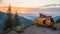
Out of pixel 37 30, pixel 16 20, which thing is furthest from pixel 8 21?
pixel 37 30

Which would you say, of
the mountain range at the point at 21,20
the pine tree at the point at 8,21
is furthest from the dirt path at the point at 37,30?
the pine tree at the point at 8,21

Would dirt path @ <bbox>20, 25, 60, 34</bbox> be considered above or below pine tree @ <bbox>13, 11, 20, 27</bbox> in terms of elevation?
below

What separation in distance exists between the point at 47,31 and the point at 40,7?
292mm

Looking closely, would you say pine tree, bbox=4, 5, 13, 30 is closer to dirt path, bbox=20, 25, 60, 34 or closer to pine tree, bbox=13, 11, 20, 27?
pine tree, bbox=13, 11, 20, 27

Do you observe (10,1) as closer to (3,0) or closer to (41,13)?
(3,0)

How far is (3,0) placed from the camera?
1971mm

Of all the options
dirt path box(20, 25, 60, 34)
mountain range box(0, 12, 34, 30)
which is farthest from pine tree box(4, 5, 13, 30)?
dirt path box(20, 25, 60, 34)

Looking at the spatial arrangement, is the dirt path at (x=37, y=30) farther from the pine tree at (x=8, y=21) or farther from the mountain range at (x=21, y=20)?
the pine tree at (x=8, y=21)

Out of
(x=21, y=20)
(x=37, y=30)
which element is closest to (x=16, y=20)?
(x=21, y=20)

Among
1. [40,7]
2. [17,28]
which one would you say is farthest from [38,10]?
[17,28]

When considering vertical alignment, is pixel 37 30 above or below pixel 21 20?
below

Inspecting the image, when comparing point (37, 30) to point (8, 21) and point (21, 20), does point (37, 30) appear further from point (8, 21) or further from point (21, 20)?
point (8, 21)

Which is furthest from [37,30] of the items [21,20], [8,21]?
[8,21]

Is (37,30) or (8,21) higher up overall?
(8,21)
